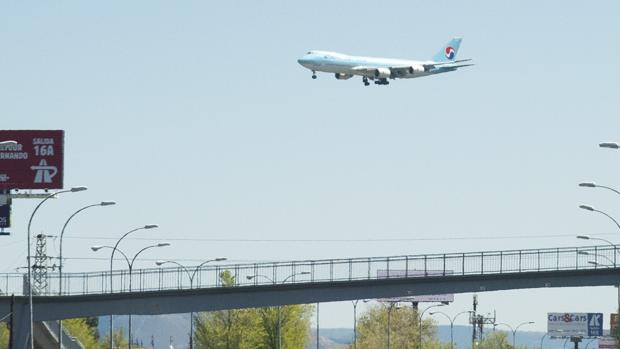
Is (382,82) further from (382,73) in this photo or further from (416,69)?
(416,69)

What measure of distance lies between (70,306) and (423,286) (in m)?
18.2

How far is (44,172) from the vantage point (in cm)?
12588

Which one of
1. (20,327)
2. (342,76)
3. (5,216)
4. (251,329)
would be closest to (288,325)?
Answer: (251,329)

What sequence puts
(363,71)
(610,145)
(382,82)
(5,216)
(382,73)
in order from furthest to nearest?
1. (363,71)
2. (382,73)
3. (382,82)
4. (5,216)
5. (610,145)

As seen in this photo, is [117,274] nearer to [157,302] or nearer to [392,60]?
[157,302]

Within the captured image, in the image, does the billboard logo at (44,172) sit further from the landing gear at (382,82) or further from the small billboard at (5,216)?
the landing gear at (382,82)

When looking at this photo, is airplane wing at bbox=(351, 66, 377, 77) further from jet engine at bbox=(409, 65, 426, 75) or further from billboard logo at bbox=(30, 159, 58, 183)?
billboard logo at bbox=(30, 159, 58, 183)

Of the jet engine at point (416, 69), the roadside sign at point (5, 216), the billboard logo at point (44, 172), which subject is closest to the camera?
the roadside sign at point (5, 216)

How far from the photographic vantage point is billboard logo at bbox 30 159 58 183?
125500 mm

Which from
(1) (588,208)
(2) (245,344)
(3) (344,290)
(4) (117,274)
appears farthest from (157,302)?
(2) (245,344)

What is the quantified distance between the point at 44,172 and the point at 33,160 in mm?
1734

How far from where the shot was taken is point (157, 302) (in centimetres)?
9769

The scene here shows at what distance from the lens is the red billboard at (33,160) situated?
126 metres

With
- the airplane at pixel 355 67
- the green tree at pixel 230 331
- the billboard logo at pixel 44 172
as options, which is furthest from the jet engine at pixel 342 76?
the billboard logo at pixel 44 172
